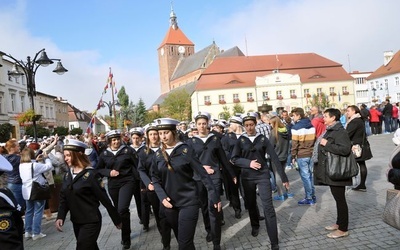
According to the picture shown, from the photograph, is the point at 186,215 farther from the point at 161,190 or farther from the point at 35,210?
the point at 35,210

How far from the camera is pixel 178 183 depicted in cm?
447

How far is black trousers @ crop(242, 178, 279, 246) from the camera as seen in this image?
17.7 feet

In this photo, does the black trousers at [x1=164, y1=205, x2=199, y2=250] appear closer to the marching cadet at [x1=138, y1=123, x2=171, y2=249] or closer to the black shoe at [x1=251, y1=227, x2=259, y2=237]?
the marching cadet at [x1=138, y1=123, x2=171, y2=249]

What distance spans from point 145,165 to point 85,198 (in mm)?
1853

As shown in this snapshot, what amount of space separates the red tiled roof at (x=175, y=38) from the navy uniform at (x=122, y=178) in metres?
114

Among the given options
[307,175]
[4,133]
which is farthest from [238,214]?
[4,133]

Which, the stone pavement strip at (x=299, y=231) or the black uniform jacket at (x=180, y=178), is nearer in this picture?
the black uniform jacket at (x=180, y=178)

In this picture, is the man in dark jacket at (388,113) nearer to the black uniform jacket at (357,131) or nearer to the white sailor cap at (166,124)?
the black uniform jacket at (357,131)

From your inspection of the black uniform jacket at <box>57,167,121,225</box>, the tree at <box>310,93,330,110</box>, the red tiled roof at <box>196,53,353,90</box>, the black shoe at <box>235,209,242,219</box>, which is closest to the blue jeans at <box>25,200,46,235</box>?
the black uniform jacket at <box>57,167,121,225</box>

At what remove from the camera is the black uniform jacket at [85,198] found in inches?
175

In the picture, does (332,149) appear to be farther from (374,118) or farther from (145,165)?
(374,118)

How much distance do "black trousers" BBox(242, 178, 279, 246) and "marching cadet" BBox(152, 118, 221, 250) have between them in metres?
1.12

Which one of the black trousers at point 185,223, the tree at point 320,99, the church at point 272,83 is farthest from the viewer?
the church at point 272,83

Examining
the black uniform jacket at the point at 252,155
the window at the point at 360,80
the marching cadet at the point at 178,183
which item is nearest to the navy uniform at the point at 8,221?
the marching cadet at the point at 178,183
